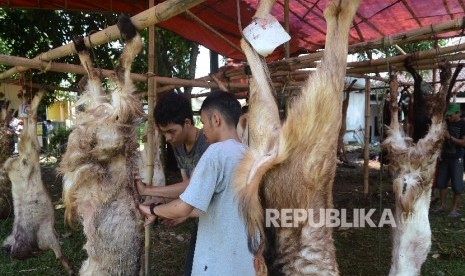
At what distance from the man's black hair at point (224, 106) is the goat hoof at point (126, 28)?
59 centimetres

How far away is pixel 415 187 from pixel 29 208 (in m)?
3.60

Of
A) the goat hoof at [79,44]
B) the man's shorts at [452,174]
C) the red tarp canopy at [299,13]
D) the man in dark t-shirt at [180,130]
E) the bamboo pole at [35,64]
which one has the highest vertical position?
the red tarp canopy at [299,13]

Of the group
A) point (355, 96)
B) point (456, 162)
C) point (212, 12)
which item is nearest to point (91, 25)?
point (212, 12)

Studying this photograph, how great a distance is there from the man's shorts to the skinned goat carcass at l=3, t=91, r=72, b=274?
6.18 metres

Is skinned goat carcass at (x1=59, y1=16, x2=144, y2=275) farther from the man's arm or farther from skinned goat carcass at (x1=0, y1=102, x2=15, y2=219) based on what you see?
skinned goat carcass at (x1=0, y1=102, x2=15, y2=219)

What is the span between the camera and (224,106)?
2.05m

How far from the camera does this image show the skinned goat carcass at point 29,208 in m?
3.91

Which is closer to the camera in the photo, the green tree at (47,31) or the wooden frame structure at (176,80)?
the wooden frame structure at (176,80)

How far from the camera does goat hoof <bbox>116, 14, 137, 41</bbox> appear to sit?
2.17 metres

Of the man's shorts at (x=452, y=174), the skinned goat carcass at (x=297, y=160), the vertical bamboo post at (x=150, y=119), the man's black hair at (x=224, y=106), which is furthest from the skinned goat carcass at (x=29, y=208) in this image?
the man's shorts at (x=452, y=174)

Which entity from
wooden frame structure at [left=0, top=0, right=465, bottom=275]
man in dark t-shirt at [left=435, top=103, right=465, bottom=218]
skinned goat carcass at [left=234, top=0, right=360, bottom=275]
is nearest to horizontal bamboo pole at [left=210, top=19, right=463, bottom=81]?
wooden frame structure at [left=0, top=0, right=465, bottom=275]

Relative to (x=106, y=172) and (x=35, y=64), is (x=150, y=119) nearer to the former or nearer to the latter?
(x=106, y=172)

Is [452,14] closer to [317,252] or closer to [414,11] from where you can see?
[414,11]

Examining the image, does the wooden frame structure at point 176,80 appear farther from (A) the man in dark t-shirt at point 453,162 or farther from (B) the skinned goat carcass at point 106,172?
(A) the man in dark t-shirt at point 453,162
